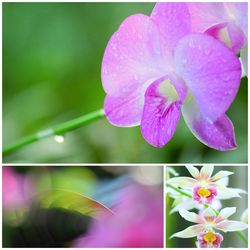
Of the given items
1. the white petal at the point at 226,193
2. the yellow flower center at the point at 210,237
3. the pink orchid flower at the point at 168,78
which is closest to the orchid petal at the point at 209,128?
the pink orchid flower at the point at 168,78

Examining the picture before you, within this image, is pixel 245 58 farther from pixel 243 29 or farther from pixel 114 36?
pixel 114 36

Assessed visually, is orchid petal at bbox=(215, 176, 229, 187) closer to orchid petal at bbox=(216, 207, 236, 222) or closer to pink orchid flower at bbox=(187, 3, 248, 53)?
orchid petal at bbox=(216, 207, 236, 222)

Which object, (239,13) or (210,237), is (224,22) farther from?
(210,237)

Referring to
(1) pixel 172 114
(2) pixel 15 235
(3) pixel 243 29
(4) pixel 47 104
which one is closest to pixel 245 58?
(3) pixel 243 29

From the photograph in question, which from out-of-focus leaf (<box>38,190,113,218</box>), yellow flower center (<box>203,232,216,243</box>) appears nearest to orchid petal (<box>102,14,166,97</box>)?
out-of-focus leaf (<box>38,190,113,218</box>)

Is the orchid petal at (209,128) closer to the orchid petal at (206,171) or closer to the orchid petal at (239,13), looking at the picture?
the orchid petal at (206,171)
